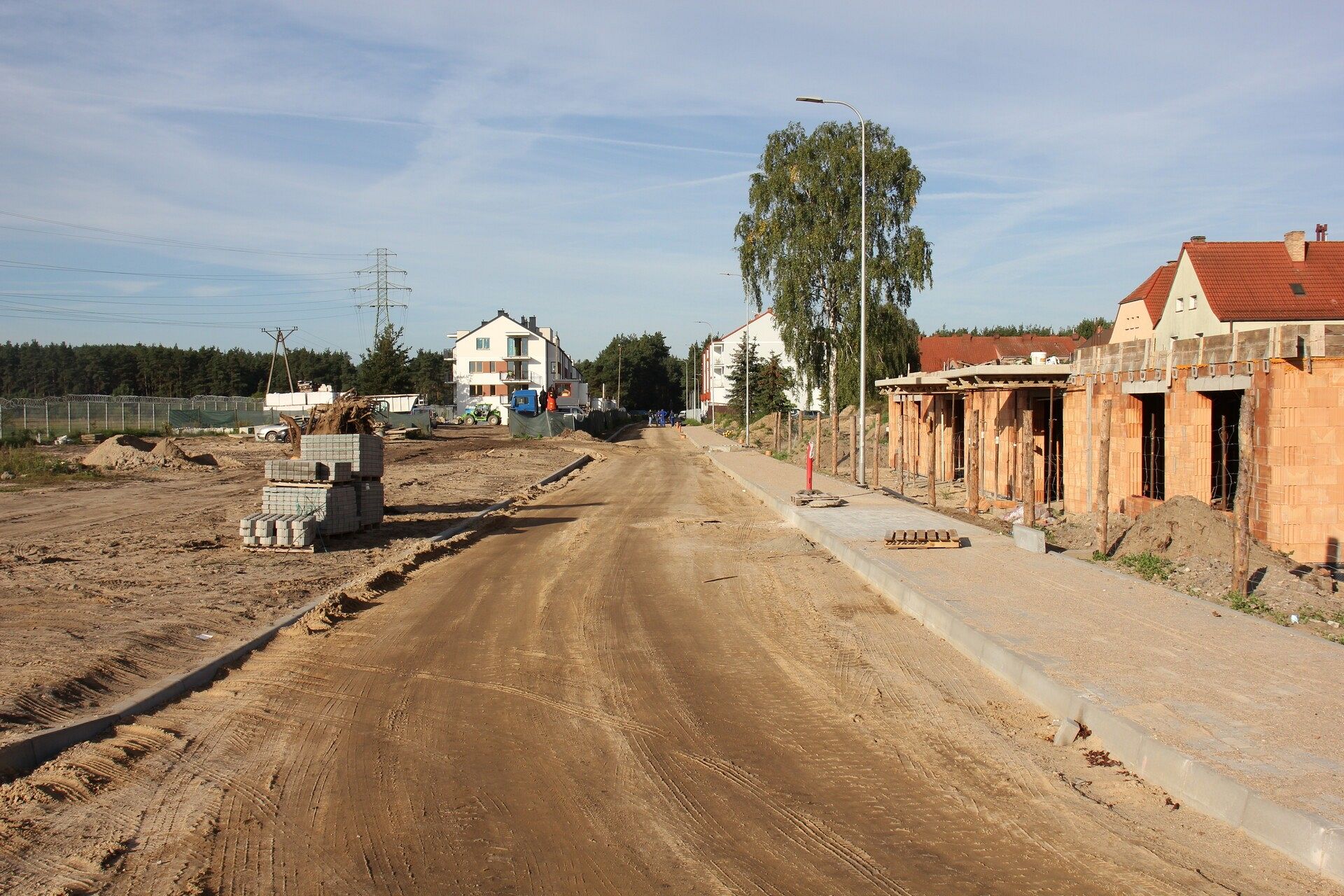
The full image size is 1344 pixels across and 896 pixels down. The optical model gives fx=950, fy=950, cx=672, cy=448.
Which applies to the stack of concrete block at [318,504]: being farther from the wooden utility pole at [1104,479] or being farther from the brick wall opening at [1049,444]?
the brick wall opening at [1049,444]

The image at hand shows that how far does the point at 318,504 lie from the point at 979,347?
224 feet

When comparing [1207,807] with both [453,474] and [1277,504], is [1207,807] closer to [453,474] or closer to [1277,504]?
[1277,504]

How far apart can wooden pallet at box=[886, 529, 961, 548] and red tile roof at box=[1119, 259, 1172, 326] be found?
144 feet

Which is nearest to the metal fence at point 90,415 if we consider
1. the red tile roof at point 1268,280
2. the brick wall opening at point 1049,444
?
the brick wall opening at point 1049,444

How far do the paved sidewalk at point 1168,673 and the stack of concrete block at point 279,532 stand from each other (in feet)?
24.9

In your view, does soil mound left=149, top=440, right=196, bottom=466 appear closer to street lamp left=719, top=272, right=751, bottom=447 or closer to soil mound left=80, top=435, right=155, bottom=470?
soil mound left=80, top=435, right=155, bottom=470

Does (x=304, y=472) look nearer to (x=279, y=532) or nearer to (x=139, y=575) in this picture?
(x=279, y=532)

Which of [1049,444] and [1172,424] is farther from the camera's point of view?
[1049,444]

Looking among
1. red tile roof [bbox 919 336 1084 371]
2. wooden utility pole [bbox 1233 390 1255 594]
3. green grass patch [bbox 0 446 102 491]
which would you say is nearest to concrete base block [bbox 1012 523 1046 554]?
wooden utility pole [bbox 1233 390 1255 594]

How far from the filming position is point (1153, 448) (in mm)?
15414

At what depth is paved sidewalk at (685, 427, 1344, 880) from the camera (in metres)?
4.65

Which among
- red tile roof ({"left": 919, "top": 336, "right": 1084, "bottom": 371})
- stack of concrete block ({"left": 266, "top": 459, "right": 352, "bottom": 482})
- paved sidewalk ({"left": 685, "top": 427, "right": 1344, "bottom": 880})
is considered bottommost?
paved sidewalk ({"left": 685, "top": 427, "right": 1344, "bottom": 880})

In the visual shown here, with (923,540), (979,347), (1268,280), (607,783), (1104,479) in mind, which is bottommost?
(607,783)

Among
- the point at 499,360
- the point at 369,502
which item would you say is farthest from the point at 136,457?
the point at 499,360
